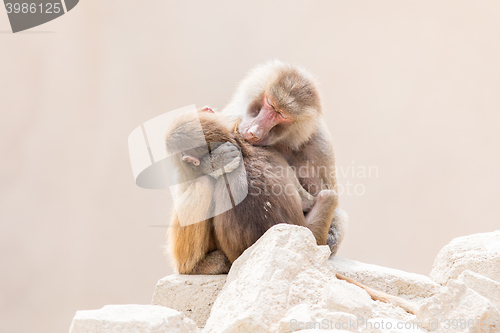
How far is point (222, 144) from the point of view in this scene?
179 cm

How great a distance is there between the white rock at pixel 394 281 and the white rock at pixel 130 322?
80 centimetres

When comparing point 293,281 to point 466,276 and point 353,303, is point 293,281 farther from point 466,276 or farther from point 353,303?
point 466,276

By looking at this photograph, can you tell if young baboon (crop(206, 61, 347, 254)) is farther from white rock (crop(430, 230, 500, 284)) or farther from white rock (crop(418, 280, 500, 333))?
white rock (crop(418, 280, 500, 333))

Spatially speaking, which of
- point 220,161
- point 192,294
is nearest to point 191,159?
point 220,161

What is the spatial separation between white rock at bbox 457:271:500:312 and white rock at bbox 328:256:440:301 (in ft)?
1.30

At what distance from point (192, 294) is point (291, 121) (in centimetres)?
80

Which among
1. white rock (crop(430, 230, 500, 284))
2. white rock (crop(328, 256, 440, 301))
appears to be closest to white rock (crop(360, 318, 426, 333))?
white rock (crop(328, 256, 440, 301))

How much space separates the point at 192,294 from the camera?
180 cm

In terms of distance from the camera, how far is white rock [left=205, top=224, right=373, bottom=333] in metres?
1.26

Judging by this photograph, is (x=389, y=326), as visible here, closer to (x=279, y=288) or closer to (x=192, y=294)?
(x=279, y=288)

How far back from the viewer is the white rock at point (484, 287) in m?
1.42

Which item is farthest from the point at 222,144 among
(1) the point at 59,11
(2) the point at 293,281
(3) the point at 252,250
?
(1) the point at 59,11

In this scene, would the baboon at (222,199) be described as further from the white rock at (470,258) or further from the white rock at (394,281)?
the white rock at (470,258)

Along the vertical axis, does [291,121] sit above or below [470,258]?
above
